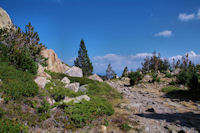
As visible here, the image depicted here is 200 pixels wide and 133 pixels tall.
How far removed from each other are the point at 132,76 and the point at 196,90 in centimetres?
868

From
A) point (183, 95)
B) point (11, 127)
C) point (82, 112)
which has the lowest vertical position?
point (11, 127)

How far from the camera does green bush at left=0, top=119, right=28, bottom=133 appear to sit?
175 inches

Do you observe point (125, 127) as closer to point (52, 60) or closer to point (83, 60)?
point (52, 60)

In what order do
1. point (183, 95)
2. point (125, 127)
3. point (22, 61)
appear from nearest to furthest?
point (125, 127)
point (22, 61)
point (183, 95)

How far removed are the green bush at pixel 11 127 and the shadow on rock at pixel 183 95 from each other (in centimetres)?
1249

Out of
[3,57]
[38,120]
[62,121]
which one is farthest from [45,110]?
[3,57]

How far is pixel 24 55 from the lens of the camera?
11.6 m

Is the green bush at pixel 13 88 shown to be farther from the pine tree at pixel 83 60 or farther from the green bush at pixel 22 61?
the pine tree at pixel 83 60

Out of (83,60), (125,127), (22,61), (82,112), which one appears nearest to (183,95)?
(125,127)

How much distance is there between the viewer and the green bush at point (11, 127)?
4441mm

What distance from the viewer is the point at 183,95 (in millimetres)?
12344

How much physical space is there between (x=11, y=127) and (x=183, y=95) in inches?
573

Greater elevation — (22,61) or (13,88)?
(22,61)

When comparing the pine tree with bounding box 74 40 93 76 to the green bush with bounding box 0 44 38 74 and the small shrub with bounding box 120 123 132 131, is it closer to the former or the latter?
the green bush with bounding box 0 44 38 74
